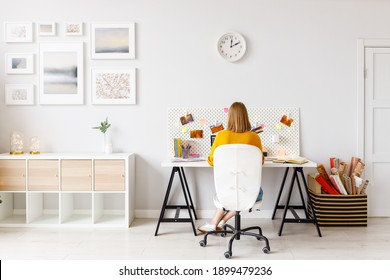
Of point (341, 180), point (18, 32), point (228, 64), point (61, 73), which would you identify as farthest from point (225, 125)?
point (18, 32)

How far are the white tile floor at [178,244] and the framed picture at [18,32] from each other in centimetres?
202

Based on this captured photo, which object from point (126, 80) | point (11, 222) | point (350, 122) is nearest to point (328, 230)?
point (350, 122)

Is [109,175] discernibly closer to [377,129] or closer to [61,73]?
[61,73]

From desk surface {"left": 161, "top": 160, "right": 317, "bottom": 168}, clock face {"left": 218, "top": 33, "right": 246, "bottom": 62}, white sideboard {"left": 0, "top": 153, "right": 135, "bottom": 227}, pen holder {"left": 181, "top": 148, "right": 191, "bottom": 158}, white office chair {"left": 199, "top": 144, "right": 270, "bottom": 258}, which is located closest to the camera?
white office chair {"left": 199, "top": 144, "right": 270, "bottom": 258}

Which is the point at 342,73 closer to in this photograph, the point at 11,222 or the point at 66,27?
the point at 66,27

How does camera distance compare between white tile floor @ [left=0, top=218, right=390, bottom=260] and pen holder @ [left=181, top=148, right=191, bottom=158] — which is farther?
pen holder @ [left=181, top=148, right=191, bottom=158]

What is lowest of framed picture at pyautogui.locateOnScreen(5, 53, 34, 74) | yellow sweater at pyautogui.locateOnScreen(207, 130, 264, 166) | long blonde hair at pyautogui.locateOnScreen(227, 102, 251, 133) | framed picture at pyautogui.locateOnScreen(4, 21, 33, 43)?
yellow sweater at pyautogui.locateOnScreen(207, 130, 264, 166)

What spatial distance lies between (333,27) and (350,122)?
1.05m

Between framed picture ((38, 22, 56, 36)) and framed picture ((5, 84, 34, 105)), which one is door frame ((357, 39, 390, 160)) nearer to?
framed picture ((38, 22, 56, 36))

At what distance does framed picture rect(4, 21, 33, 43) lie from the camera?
4270mm

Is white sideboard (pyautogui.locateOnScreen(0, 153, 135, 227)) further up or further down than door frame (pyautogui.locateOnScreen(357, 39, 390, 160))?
further down

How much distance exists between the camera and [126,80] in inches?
168

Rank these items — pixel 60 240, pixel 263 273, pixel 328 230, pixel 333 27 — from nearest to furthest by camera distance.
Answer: pixel 263 273
pixel 60 240
pixel 328 230
pixel 333 27

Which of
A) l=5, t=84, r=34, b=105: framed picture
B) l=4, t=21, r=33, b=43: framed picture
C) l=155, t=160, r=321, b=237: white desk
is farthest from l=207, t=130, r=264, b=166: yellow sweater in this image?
l=4, t=21, r=33, b=43: framed picture
